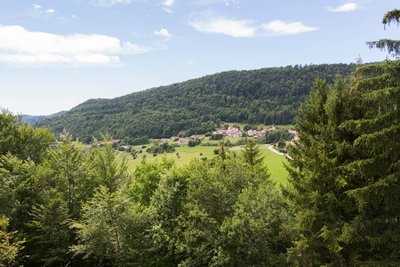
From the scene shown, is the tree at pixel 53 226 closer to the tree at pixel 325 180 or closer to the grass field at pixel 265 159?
the tree at pixel 325 180

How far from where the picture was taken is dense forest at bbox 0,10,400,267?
13328 millimetres

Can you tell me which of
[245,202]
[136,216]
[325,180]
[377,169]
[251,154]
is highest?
[377,169]

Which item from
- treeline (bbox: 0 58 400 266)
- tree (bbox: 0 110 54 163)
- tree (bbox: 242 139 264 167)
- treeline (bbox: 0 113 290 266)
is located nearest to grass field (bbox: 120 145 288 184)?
tree (bbox: 242 139 264 167)

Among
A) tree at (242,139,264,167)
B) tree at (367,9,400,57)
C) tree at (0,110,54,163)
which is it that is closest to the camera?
tree at (367,9,400,57)

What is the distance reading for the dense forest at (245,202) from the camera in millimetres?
13328

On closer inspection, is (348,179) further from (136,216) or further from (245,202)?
(136,216)

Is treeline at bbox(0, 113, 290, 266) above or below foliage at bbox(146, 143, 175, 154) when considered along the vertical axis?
above

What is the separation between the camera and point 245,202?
20547 millimetres

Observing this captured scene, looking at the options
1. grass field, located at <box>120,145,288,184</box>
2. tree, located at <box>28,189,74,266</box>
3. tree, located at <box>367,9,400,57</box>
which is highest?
tree, located at <box>367,9,400,57</box>

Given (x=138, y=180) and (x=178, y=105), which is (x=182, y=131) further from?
(x=138, y=180)

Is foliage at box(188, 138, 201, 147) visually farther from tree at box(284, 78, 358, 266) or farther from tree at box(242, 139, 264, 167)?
tree at box(284, 78, 358, 266)

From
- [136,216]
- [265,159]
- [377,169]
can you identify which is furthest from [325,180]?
[265,159]

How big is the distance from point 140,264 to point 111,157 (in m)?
7.87

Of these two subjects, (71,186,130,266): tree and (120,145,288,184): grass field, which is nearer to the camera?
(71,186,130,266): tree
